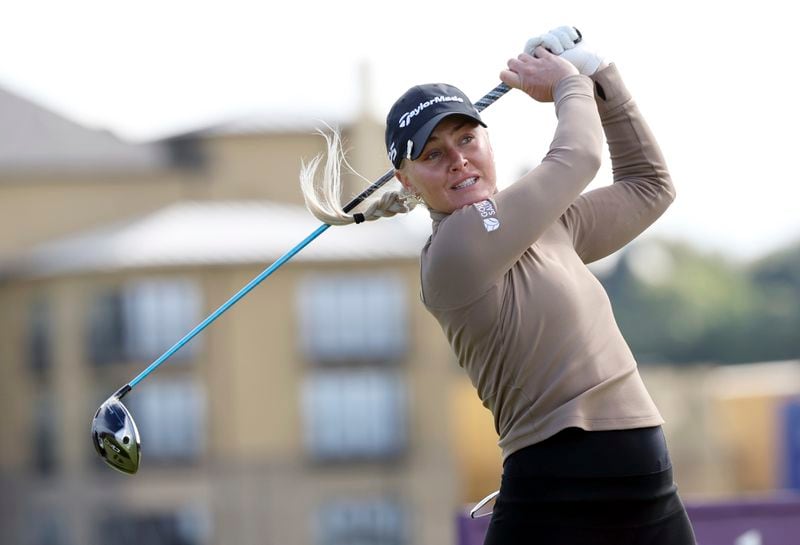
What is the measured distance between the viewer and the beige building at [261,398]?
3788cm

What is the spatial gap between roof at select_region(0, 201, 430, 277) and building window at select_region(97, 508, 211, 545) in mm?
6223

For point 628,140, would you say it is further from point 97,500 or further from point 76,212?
point 76,212

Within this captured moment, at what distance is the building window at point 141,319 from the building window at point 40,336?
1328mm

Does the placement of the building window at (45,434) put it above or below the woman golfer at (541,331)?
above

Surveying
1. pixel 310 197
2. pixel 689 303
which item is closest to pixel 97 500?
pixel 310 197

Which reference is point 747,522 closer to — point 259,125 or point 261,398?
point 261,398

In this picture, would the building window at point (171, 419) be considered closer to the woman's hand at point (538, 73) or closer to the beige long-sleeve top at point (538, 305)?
the woman's hand at point (538, 73)

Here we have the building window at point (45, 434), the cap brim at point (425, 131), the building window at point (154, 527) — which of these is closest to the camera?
the cap brim at point (425, 131)

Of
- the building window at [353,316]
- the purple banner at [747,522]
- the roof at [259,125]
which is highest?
the roof at [259,125]

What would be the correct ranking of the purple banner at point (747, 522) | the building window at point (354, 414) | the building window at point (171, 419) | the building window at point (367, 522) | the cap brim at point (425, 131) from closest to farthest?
the cap brim at point (425, 131) → the purple banner at point (747, 522) → the building window at point (171, 419) → the building window at point (367, 522) → the building window at point (354, 414)

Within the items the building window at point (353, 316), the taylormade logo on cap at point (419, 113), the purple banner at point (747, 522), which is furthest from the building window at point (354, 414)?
the taylormade logo on cap at point (419, 113)

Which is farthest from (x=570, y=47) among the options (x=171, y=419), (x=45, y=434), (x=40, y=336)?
(x=40, y=336)

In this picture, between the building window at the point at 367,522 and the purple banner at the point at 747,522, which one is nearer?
the purple banner at the point at 747,522

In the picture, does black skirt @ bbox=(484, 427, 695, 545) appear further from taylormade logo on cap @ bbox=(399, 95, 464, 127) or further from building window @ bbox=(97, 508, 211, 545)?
building window @ bbox=(97, 508, 211, 545)
